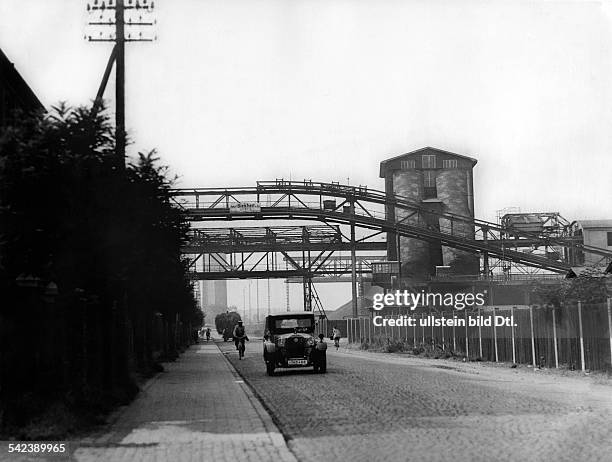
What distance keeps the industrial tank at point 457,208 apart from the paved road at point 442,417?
4307 centimetres

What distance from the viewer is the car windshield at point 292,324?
26656mm

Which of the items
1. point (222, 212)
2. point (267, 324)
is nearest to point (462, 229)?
point (222, 212)

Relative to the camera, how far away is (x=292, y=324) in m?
26.8

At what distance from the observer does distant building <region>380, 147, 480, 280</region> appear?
218 feet

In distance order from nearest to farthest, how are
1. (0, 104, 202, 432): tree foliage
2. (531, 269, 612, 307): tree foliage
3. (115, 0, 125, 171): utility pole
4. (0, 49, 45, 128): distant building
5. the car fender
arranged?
1. (0, 104, 202, 432): tree foliage
2. (115, 0, 125, 171): utility pole
3. (0, 49, 45, 128): distant building
4. (531, 269, 612, 307): tree foliage
5. the car fender

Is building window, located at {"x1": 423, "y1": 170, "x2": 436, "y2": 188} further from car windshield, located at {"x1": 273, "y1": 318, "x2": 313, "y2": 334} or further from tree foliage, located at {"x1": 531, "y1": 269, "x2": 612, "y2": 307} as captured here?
car windshield, located at {"x1": 273, "y1": 318, "x2": 313, "y2": 334}

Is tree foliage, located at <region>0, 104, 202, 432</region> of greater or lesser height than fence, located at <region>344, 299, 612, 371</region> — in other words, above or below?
above

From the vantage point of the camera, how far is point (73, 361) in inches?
549

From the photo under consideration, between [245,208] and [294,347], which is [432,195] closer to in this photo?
[245,208]

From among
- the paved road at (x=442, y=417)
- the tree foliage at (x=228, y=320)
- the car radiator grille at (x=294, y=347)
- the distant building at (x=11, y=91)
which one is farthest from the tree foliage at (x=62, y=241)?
the tree foliage at (x=228, y=320)

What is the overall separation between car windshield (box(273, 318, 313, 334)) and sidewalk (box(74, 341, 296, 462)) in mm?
7353

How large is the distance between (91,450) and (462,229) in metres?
58.4

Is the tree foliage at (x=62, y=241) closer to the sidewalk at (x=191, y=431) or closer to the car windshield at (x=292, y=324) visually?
the sidewalk at (x=191, y=431)

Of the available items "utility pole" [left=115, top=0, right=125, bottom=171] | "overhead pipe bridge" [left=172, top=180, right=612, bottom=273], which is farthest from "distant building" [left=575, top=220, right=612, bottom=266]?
"utility pole" [left=115, top=0, right=125, bottom=171]
